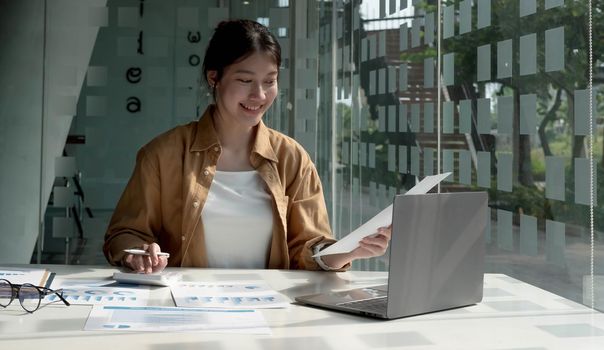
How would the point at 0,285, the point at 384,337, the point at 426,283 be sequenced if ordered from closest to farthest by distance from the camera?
the point at 384,337, the point at 426,283, the point at 0,285

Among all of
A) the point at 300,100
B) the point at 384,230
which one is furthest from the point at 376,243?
the point at 300,100

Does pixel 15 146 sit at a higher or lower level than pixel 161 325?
higher

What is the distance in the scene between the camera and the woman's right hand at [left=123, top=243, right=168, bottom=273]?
7.14 feet

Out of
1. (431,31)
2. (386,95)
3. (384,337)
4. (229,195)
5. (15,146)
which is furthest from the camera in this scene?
(15,146)

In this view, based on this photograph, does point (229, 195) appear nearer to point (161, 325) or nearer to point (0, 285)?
point (0, 285)

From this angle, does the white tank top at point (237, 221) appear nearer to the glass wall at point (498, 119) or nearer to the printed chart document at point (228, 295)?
the printed chart document at point (228, 295)

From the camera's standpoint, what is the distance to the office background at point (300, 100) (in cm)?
309

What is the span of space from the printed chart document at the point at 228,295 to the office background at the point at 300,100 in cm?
118

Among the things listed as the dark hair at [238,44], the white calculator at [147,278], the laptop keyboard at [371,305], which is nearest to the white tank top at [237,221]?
the dark hair at [238,44]

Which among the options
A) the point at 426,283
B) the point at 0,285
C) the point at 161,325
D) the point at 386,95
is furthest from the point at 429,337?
the point at 386,95

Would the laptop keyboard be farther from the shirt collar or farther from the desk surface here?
the shirt collar

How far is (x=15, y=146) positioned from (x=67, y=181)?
1.11 feet

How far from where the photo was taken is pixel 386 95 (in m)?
4.16

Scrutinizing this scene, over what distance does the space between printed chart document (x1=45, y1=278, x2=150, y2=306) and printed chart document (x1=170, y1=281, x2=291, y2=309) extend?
0.08 metres
